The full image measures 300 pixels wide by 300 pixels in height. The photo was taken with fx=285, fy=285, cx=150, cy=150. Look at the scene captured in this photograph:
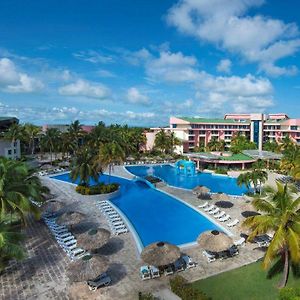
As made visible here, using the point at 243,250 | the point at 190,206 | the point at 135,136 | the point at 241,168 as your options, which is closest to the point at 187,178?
the point at 241,168

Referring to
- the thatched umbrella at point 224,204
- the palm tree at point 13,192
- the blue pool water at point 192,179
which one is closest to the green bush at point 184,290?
the palm tree at point 13,192

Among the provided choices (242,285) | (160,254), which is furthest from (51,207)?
(242,285)

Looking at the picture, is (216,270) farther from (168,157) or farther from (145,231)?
(168,157)

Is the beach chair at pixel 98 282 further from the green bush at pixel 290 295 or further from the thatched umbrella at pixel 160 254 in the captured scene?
the green bush at pixel 290 295

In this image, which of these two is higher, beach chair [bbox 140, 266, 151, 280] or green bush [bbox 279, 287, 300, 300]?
green bush [bbox 279, 287, 300, 300]

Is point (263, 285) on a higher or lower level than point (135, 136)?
lower

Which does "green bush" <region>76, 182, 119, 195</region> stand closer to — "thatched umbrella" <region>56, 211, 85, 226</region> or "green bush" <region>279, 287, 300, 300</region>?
"thatched umbrella" <region>56, 211, 85, 226</region>

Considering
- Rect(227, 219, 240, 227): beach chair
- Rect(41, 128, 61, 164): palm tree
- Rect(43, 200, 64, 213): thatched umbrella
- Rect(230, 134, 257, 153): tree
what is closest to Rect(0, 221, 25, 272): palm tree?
Rect(43, 200, 64, 213): thatched umbrella
